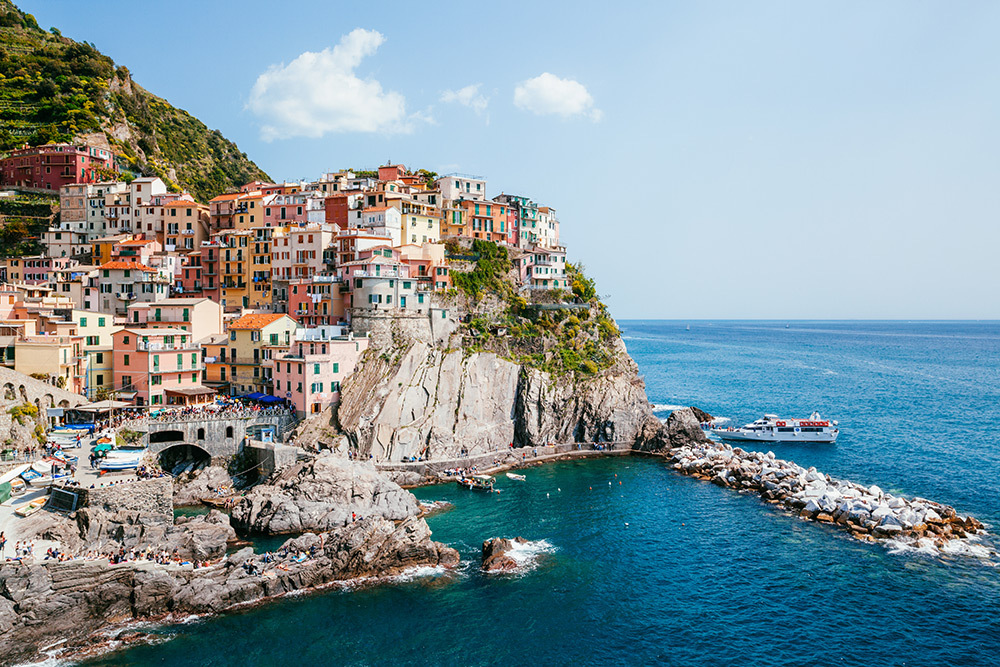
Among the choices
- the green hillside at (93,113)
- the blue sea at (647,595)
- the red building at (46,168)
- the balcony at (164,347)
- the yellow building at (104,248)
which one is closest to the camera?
the blue sea at (647,595)

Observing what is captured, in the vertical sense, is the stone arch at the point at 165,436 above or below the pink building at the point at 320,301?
below

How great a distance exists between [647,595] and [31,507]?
37.5 m

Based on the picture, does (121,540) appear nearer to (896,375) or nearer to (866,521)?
(866,521)

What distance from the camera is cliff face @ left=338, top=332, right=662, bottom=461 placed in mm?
59156

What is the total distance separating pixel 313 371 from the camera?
59281 mm

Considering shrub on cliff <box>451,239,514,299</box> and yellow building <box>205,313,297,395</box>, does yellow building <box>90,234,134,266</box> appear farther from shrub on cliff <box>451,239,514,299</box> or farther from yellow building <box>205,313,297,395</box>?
shrub on cliff <box>451,239,514,299</box>

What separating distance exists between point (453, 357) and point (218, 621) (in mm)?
35816

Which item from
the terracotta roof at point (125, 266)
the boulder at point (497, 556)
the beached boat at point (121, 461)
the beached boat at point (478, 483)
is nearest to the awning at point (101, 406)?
the beached boat at point (121, 461)

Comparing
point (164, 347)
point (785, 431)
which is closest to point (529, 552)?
point (164, 347)

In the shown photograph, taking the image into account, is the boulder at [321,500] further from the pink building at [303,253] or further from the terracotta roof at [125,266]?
the terracotta roof at [125,266]

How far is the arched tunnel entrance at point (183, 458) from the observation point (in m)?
53.8

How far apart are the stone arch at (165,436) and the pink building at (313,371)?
9.49 metres

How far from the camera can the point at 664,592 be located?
3859 cm

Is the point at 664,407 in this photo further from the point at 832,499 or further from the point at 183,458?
the point at 183,458
